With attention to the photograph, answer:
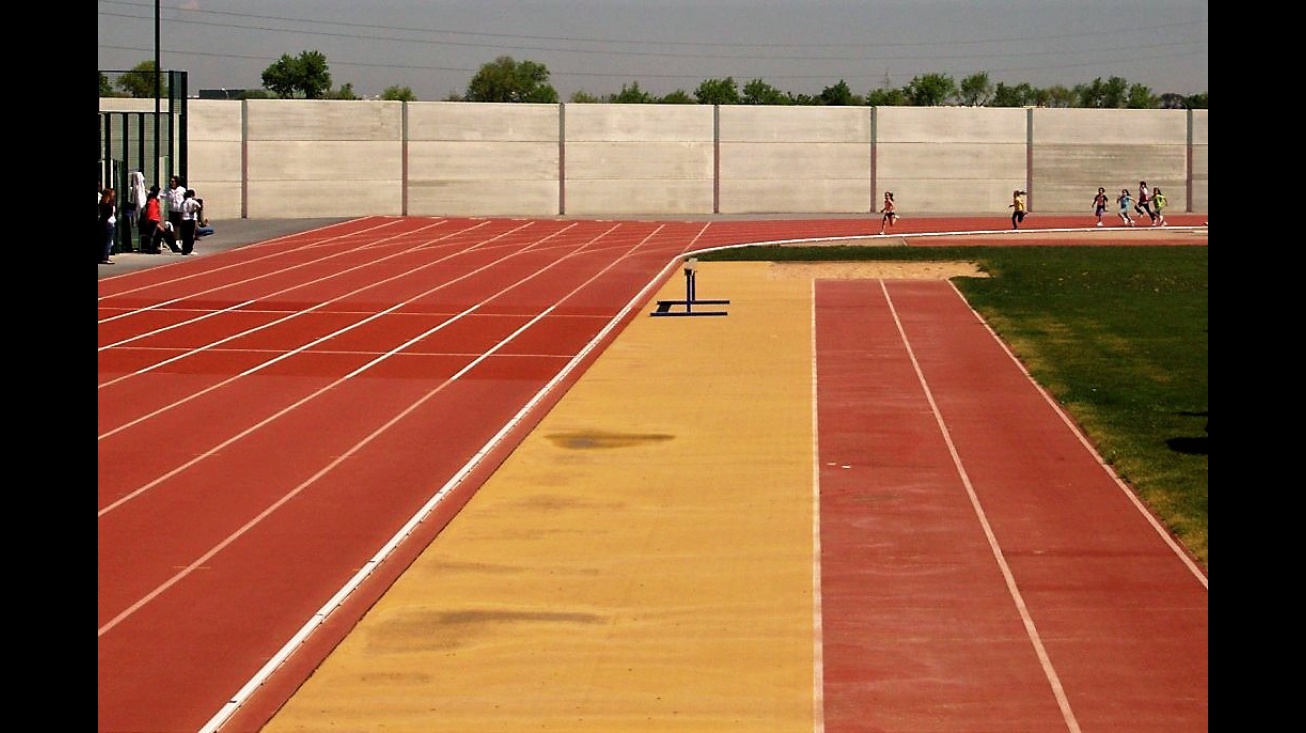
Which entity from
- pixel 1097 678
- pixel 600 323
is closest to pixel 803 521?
pixel 1097 678

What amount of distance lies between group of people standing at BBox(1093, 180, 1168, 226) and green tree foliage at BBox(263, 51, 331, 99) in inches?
3487

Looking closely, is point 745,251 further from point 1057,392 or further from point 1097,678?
point 1097,678

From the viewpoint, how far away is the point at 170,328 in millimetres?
29016

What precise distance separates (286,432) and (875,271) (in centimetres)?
2433

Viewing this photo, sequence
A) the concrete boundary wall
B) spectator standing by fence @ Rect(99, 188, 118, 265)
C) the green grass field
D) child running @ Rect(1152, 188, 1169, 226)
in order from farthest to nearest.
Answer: the concrete boundary wall → child running @ Rect(1152, 188, 1169, 226) → spectator standing by fence @ Rect(99, 188, 118, 265) → the green grass field

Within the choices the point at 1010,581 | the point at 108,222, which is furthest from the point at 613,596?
the point at 108,222

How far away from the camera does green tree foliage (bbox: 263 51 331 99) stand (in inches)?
5531

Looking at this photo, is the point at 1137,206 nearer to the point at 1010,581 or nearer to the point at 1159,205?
the point at 1159,205

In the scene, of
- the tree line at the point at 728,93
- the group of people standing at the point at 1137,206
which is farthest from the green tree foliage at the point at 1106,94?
the group of people standing at the point at 1137,206

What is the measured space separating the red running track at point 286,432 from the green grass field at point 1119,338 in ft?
22.3

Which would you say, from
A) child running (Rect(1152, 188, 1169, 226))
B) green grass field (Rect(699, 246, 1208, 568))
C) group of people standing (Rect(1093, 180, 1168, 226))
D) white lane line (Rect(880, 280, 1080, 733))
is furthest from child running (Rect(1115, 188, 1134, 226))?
white lane line (Rect(880, 280, 1080, 733))

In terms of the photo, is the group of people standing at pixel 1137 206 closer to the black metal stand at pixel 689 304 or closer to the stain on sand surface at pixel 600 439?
the black metal stand at pixel 689 304

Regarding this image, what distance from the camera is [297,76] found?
14112 cm

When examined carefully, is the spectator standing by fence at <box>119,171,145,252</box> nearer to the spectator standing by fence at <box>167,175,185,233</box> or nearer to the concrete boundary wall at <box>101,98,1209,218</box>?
the spectator standing by fence at <box>167,175,185,233</box>
